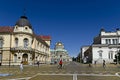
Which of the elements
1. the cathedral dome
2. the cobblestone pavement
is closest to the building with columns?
the cathedral dome

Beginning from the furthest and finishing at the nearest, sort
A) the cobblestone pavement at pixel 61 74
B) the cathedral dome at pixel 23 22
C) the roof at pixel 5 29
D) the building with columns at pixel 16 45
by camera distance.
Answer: the cathedral dome at pixel 23 22 < the roof at pixel 5 29 < the building with columns at pixel 16 45 < the cobblestone pavement at pixel 61 74

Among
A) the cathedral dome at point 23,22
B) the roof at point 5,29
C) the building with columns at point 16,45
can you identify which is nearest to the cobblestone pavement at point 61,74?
the building with columns at point 16,45

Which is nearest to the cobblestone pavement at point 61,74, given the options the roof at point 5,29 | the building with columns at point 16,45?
the building with columns at point 16,45

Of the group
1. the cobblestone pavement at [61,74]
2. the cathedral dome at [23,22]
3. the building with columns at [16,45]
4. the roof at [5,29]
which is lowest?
the cobblestone pavement at [61,74]

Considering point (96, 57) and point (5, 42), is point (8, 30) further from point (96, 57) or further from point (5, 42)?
point (96, 57)

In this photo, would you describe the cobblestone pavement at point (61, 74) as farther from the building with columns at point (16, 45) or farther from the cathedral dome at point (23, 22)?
the cathedral dome at point (23, 22)

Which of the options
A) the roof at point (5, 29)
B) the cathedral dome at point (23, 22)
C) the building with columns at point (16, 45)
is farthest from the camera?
the cathedral dome at point (23, 22)

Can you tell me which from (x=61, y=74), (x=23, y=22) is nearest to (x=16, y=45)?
(x=23, y=22)

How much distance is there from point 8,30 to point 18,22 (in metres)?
4.57

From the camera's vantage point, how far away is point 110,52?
275 feet

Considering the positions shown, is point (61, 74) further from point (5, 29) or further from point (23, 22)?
point (5, 29)

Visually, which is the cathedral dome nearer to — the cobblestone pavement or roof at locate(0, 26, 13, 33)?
roof at locate(0, 26, 13, 33)

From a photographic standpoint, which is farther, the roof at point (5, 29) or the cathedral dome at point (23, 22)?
the cathedral dome at point (23, 22)

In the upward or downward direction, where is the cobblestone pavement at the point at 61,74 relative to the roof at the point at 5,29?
downward
